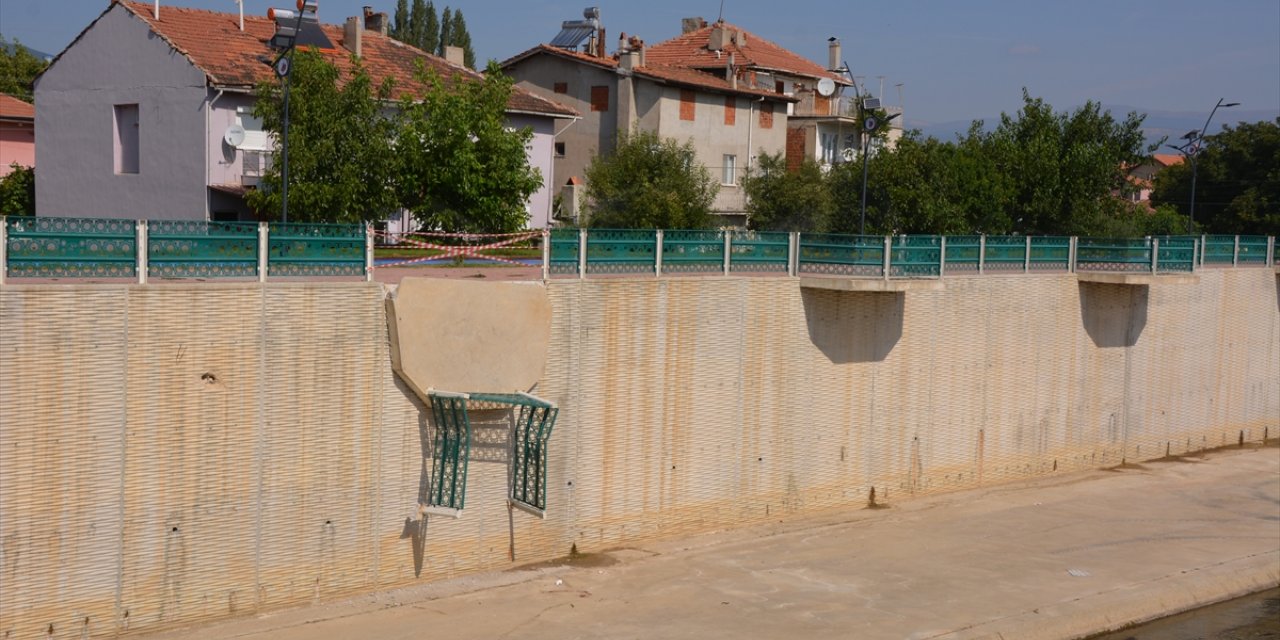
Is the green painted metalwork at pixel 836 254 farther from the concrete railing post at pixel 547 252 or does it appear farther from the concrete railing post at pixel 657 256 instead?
the concrete railing post at pixel 547 252

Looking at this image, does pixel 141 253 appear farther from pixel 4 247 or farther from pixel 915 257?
pixel 915 257

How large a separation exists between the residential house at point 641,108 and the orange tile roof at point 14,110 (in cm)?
1284

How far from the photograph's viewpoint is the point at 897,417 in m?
20.0

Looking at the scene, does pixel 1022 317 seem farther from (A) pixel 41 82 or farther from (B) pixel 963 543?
(A) pixel 41 82

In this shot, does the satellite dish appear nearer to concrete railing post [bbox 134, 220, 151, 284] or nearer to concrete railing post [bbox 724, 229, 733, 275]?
concrete railing post [bbox 724, 229, 733, 275]

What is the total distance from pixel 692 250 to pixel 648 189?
12.3 m

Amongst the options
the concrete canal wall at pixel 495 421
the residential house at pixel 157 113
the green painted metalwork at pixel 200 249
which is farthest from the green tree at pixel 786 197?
the green painted metalwork at pixel 200 249

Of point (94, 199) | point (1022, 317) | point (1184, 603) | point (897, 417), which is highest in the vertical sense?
point (94, 199)

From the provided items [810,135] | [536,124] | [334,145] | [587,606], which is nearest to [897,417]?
[587,606]

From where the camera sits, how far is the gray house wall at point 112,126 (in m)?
23.8

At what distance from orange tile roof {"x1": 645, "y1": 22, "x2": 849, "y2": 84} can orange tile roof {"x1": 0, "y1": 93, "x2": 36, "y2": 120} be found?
19.5m

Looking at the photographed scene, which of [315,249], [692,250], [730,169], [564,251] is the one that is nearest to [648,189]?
[730,169]

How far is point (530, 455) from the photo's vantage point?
15.5 metres

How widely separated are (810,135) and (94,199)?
23027 mm
